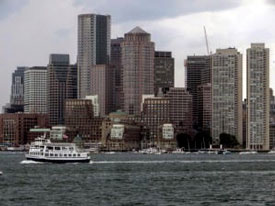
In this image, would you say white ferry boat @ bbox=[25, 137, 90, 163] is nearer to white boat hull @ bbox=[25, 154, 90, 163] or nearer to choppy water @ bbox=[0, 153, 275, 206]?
white boat hull @ bbox=[25, 154, 90, 163]

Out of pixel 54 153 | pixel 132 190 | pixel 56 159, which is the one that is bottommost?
pixel 132 190

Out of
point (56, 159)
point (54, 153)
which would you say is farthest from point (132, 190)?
point (54, 153)

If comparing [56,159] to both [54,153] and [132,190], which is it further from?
[132,190]

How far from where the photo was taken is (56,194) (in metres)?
97.1

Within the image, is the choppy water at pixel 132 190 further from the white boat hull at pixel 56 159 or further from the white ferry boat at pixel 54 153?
the white ferry boat at pixel 54 153

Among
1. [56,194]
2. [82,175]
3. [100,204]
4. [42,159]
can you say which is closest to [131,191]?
[56,194]

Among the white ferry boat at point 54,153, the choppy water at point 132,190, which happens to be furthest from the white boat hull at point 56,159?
the choppy water at point 132,190

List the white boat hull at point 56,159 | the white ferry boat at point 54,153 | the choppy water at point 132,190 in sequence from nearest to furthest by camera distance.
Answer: the choppy water at point 132,190
the white boat hull at point 56,159
the white ferry boat at point 54,153

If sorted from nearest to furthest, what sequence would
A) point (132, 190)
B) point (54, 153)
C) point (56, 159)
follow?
point (132, 190), point (56, 159), point (54, 153)

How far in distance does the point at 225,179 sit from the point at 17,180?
28.4 m

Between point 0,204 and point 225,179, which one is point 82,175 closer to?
point 225,179

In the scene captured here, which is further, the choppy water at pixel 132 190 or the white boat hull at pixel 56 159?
the white boat hull at pixel 56 159

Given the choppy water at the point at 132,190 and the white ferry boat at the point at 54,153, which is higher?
the white ferry boat at the point at 54,153

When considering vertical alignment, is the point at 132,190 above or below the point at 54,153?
below
